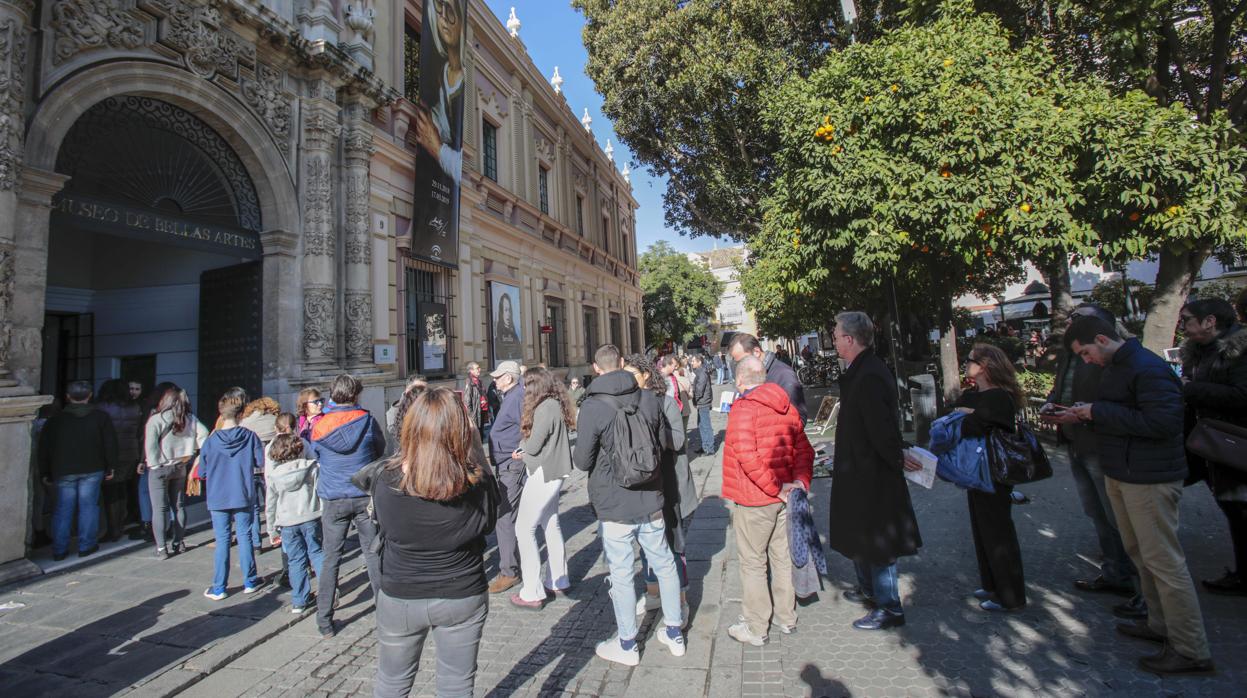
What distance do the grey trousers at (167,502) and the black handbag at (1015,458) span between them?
283 inches

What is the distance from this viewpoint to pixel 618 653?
10.5ft

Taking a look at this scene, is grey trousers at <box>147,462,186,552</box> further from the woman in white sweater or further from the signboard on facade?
the woman in white sweater

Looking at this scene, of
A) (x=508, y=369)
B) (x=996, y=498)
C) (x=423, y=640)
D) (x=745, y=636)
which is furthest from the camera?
(x=508, y=369)

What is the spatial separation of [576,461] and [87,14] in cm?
725

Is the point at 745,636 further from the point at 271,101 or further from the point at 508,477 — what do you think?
the point at 271,101

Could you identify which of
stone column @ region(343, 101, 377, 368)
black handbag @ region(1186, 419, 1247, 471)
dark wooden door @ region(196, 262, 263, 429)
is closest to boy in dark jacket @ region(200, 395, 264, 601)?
dark wooden door @ region(196, 262, 263, 429)

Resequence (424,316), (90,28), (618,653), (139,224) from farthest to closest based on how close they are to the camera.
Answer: (424,316), (139,224), (90,28), (618,653)

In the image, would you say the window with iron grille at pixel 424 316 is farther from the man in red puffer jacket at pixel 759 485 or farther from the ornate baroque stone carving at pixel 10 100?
the man in red puffer jacket at pixel 759 485

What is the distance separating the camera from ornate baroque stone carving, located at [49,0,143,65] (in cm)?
563

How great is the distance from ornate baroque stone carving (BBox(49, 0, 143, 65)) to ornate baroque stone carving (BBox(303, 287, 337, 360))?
3483 millimetres

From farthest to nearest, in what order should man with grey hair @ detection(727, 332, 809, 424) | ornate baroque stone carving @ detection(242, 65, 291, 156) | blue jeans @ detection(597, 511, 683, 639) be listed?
ornate baroque stone carving @ detection(242, 65, 291, 156)
man with grey hair @ detection(727, 332, 809, 424)
blue jeans @ detection(597, 511, 683, 639)

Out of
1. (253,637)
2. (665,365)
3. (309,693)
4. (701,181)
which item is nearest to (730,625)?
(309,693)

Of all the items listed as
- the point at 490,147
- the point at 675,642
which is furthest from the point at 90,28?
the point at 490,147

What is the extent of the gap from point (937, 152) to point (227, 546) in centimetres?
866
